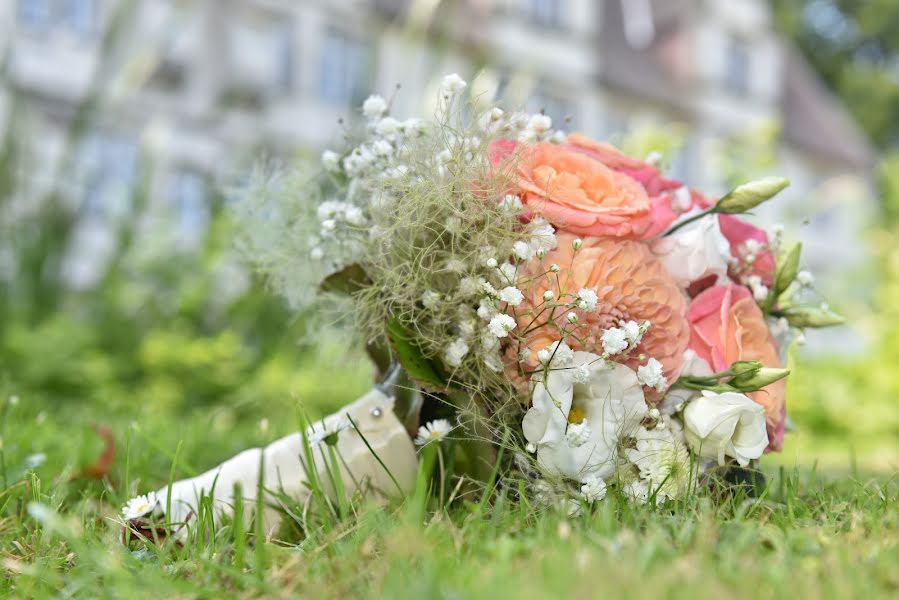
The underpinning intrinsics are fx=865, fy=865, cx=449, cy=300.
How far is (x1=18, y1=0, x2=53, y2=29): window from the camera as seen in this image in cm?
920

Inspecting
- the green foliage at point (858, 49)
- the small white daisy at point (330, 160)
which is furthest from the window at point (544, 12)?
the small white daisy at point (330, 160)

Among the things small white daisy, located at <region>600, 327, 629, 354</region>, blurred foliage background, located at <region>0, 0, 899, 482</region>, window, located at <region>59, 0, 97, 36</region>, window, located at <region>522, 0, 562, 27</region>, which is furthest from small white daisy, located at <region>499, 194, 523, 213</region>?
window, located at <region>522, 0, 562, 27</region>

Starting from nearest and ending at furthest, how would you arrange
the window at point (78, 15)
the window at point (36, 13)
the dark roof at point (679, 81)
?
the window at point (36, 13), the window at point (78, 15), the dark roof at point (679, 81)

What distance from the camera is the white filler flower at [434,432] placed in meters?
1.29

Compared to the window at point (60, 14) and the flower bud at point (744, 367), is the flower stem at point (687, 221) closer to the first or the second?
the flower bud at point (744, 367)

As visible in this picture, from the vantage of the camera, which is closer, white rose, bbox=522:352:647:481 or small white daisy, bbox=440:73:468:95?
white rose, bbox=522:352:647:481

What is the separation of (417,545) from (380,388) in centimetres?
64

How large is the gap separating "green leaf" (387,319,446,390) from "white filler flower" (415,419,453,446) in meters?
0.06

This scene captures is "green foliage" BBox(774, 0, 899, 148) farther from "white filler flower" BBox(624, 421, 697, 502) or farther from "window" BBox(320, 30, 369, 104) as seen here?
"white filler flower" BBox(624, 421, 697, 502)

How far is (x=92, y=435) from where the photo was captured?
188 cm

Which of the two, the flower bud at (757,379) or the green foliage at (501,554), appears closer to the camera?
the green foliage at (501,554)

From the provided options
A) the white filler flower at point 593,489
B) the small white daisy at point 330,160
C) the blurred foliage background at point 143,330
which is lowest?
the blurred foliage background at point 143,330

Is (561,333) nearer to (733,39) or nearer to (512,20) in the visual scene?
(512,20)

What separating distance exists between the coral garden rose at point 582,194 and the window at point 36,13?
9.47m
